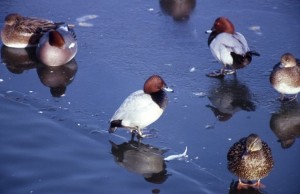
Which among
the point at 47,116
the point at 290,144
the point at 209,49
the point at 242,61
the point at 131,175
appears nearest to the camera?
the point at 131,175

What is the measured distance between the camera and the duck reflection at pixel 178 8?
9977 millimetres

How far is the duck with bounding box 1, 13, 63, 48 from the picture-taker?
9.15 m

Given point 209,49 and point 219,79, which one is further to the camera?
point 209,49

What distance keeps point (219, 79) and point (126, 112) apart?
186cm

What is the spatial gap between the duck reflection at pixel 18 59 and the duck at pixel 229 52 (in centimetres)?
252

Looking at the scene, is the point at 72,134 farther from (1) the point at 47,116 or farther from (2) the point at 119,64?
(2) the point at 119,64

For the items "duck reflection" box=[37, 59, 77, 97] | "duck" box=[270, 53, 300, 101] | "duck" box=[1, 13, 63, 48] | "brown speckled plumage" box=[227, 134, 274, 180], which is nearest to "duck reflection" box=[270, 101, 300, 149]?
"duck" box=[270, 53, 300, 101]

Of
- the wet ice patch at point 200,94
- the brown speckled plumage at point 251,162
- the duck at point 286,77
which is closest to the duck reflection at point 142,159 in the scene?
the brown speckled plumage at point 251,162

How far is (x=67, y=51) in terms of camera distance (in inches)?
340

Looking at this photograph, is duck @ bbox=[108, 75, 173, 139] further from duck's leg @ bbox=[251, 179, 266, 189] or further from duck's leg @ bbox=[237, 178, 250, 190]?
duck's leg @ bbox=[251, 179, 266, 189]

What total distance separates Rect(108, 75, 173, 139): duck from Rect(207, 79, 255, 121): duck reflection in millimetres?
798

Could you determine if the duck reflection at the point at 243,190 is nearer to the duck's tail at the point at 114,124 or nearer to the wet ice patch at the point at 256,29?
the duck's tail at the point at 114,124

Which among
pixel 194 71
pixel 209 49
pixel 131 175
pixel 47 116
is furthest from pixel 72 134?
pixel 209 49

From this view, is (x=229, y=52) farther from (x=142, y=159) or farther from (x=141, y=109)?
(x=142, y=159)
